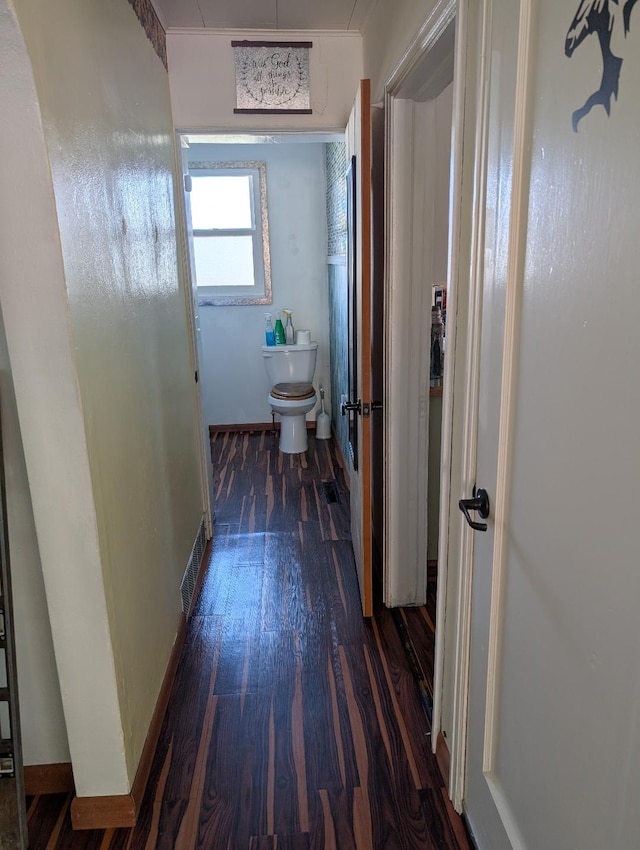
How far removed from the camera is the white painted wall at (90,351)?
1193 millimetres

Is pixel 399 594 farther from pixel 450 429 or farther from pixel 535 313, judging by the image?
pixel 535 313

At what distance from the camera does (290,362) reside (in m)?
4.69

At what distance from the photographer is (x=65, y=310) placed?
4.10 feet

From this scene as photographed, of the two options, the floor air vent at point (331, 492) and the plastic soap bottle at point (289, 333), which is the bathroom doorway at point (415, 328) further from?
the plastic soap bottle at point (289, 333)

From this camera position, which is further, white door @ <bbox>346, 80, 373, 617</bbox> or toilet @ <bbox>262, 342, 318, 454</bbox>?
toilet @ <bbox>262, 342, 318, 454</bbox>

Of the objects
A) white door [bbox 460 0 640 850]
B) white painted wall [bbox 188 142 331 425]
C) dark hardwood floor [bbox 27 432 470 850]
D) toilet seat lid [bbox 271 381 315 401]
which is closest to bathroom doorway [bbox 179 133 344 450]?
white painted wall [bbox 188 142 331 425]

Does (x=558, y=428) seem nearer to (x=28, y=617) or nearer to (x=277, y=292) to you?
(x=28, y=617)

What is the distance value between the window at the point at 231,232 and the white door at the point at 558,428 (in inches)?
152

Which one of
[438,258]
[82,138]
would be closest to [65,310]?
[82,138]

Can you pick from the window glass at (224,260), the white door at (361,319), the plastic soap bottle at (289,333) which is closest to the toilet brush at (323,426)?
the plastic soap bottle at (289,333)

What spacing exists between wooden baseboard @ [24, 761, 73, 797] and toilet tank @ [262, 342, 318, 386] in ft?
11.0

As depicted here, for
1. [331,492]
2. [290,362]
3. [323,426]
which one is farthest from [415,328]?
[323,426]

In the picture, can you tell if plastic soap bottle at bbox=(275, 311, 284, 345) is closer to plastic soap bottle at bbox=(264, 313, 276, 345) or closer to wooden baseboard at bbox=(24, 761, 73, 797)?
plastic soap bottle at bbox=(264, 313, 276, 345)

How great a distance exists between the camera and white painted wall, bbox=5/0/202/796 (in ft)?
3.92
